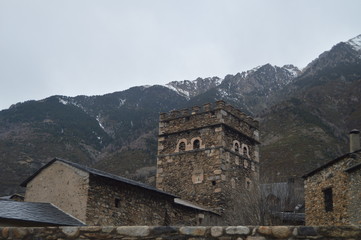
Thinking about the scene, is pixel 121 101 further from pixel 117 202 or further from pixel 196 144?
pixel 117 202

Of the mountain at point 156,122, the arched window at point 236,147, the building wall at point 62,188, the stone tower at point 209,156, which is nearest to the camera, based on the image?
the building wall at point 62,188

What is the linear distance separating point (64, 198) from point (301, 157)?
43.9 metres

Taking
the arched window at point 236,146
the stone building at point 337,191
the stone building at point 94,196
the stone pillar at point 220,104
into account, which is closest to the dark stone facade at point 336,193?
the stone building at point 337,191

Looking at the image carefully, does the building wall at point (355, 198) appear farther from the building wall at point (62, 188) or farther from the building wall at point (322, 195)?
the building wall at point (62, 188)

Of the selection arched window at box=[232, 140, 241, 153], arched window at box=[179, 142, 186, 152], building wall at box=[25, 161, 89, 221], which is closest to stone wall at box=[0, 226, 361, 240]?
building wall at box=[25, 161, 89, 221]

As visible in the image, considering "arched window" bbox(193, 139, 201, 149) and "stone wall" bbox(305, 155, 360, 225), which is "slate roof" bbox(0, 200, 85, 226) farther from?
"arched window" bbox(193, 139, 201, 149)

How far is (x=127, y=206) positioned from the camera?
18.7 metres

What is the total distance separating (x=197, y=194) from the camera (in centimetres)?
2641

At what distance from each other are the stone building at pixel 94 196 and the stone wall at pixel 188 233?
1028cm

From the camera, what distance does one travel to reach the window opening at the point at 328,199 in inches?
693

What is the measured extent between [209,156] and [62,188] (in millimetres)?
10380

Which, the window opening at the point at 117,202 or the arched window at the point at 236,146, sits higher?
the arched window at the point at 236,146

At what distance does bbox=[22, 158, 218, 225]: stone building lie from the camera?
17.3 metres

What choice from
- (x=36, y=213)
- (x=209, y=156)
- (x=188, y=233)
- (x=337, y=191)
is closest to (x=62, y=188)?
(x=36, y=213)
